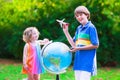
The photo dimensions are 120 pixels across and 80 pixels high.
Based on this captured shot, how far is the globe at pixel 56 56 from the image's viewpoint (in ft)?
22.3

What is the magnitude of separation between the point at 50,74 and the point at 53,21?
2703 mm

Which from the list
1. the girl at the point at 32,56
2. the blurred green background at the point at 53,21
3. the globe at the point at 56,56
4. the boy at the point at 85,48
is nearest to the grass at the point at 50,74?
the blurred green background at the point at 53,21

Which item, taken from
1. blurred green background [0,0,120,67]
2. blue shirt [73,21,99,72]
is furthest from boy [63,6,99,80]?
blurred green background [0,0,120,67]

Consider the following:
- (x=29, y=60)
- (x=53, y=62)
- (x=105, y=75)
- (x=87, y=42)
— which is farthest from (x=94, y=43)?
(x=105, y=75)

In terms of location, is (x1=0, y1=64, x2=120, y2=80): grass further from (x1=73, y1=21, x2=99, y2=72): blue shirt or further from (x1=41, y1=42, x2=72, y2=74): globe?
(x1=73, y1=21, x2=99, y2=72): blue shirt

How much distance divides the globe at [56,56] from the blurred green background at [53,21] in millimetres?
5520

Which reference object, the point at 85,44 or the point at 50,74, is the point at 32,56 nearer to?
the point at 85,44

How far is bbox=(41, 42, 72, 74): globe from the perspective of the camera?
6.80 m

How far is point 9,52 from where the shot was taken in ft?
45.2

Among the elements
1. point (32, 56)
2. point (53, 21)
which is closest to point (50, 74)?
point (53, 21)

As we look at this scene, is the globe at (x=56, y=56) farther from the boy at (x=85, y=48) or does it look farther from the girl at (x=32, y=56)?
the girl at (x=32, y=56)

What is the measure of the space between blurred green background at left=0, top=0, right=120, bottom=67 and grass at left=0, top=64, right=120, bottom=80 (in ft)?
2.61

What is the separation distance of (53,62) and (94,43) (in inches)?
30.2

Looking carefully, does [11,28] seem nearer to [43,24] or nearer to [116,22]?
[43,24]
